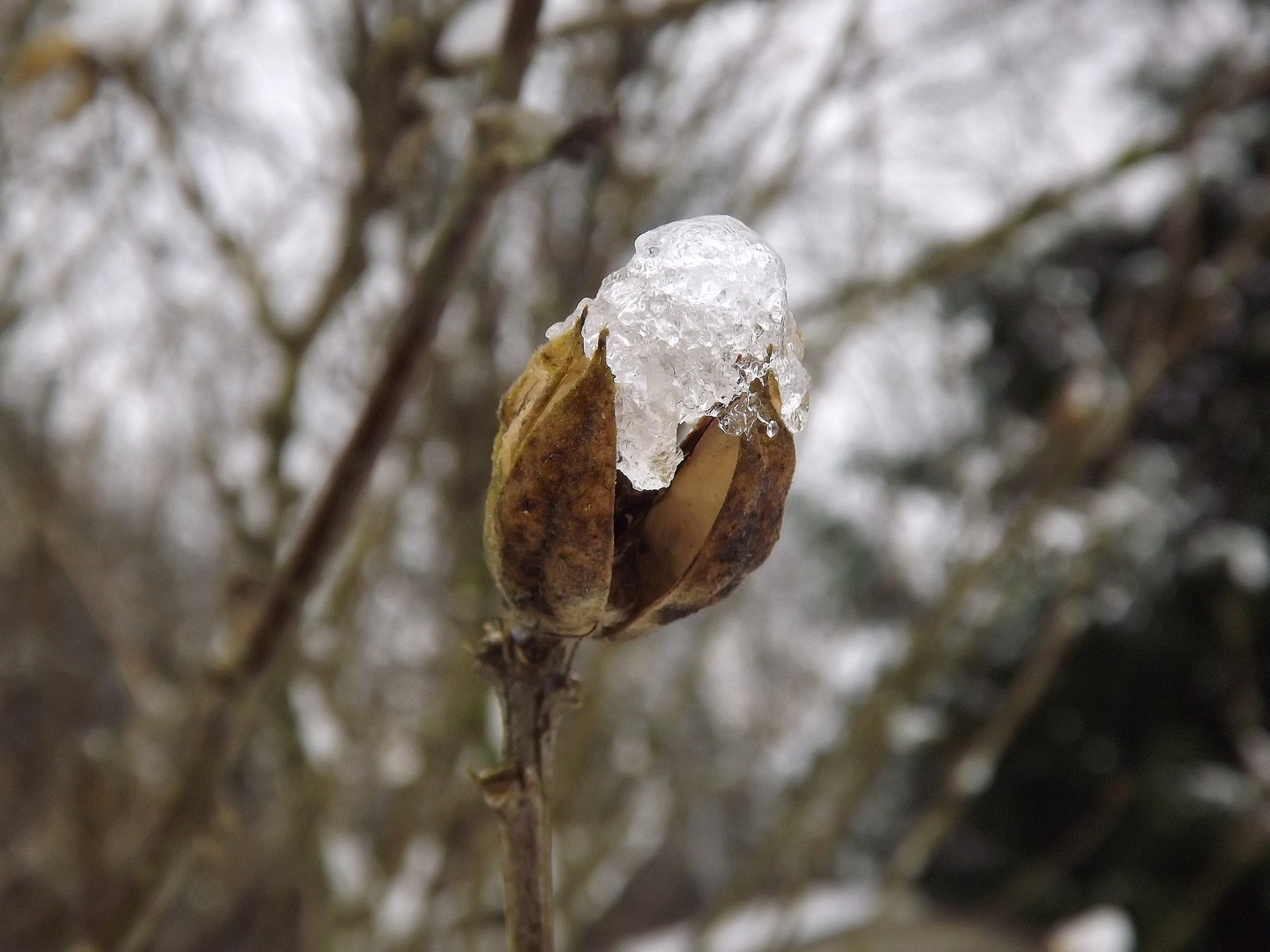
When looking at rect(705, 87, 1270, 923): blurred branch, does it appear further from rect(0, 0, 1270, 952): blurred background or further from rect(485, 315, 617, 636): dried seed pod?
rect(485, 315, 617, 636): dried seed pod

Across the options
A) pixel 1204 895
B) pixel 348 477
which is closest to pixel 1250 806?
pixel 1204 895

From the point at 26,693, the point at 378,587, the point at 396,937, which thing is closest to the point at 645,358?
the point at 396,937

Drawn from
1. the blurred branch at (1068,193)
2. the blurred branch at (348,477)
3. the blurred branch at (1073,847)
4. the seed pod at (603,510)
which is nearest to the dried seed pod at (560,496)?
the seed pod at (603,510)

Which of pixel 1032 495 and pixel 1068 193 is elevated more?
pixel 1068 193

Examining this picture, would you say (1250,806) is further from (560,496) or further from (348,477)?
(560,496)

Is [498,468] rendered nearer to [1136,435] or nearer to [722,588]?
[722,588]

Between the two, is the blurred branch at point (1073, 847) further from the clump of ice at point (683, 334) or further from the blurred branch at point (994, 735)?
the clump of ice at point (683, 334)
